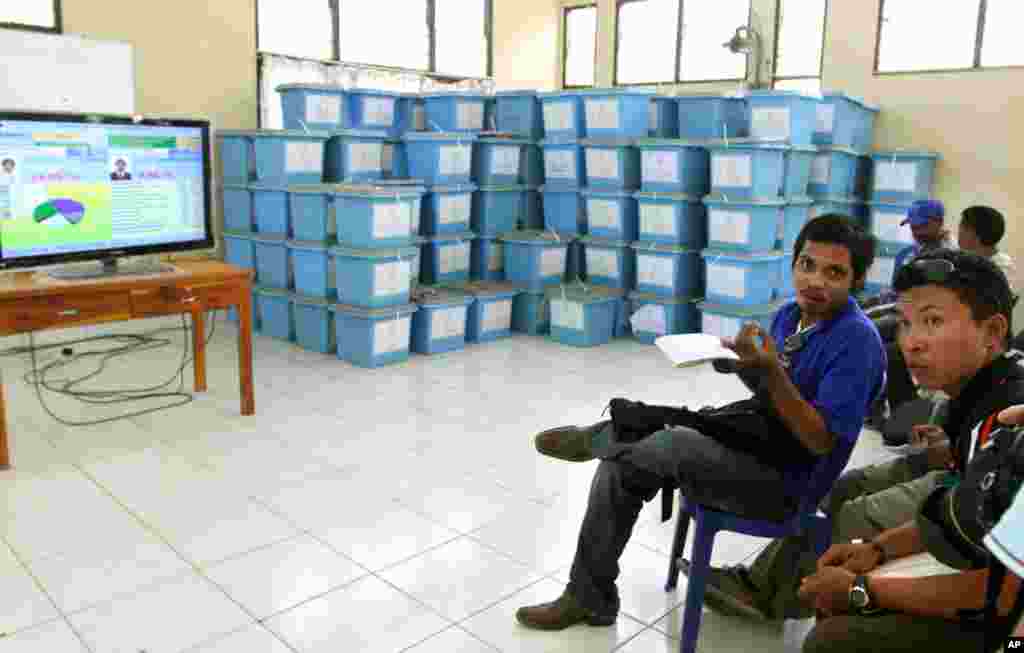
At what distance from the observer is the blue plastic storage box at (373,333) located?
476cm

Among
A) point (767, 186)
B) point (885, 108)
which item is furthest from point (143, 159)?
point (885, 108)

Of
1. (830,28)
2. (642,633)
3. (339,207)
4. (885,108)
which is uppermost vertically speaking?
(830,28)

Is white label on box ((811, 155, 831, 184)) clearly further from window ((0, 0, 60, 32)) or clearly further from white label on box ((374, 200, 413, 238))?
window ((0, 0, 60, 32))

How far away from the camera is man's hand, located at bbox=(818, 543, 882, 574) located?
5.04ft

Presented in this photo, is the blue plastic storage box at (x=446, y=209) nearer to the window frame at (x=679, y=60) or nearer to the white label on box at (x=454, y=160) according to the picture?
the white label on box at (x=454, y=160)

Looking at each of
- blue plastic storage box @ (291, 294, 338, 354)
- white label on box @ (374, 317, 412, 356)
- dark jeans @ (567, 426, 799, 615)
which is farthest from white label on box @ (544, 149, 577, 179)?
dark jeans @ (567, 426, 799, 615)

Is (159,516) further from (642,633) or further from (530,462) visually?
(642,633)

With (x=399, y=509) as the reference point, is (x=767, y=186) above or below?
above

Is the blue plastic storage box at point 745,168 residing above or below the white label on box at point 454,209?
above

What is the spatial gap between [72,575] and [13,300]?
1.15 meters

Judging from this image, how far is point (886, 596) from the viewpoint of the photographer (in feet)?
4.64

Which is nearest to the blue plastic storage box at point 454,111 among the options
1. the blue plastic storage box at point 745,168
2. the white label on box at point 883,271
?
the blue plastic storage box at point 745,168

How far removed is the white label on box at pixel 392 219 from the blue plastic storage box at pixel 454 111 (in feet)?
4.43

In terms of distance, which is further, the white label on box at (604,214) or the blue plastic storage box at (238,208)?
the blue plastic storage box at (238,208)
